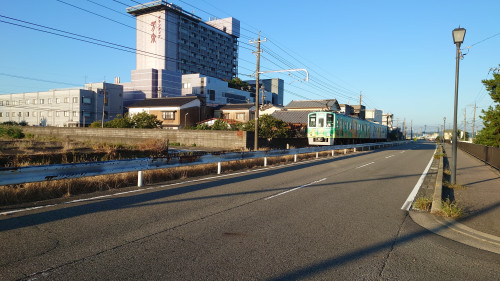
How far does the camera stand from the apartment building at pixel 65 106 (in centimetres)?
6488

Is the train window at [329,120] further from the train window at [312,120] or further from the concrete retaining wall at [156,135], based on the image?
the concrete retaining wall at [156,135]

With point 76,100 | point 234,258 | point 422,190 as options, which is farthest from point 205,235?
point 76,100

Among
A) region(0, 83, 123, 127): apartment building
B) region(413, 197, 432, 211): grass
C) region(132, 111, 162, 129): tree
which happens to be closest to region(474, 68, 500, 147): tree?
region(413, 197, 432, 211): grass

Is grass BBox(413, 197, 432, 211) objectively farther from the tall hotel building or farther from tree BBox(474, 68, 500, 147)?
the tall hotel building

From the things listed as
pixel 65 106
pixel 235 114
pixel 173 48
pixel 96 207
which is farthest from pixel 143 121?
pixel 173 48

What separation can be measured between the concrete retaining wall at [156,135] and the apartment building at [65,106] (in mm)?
24195

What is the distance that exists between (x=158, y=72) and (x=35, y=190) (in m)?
76.8

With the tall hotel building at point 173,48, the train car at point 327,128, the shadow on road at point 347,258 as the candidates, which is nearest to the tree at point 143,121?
the train car at point 327,128

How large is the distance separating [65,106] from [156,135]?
138 ft

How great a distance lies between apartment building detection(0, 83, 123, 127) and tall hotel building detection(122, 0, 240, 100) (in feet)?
34.7

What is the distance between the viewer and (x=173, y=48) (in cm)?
9250

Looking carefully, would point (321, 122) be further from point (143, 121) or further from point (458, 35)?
point (143, 121)

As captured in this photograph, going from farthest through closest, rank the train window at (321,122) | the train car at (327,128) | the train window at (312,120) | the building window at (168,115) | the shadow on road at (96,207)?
the building window at (168,115), the train window at (312,120), the train window at (321,122), the train car at (327,128), the shadow on road at (96,207)

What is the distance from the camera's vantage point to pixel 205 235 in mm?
5066
